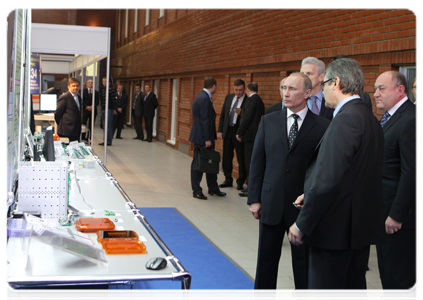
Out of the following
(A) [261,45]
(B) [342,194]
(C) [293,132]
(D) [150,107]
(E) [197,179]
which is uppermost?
(A) [261,45]

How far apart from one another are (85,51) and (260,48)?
124 inches

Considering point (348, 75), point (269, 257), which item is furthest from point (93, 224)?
point (348, 75)

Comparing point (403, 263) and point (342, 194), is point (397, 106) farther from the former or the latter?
point (342, 194)

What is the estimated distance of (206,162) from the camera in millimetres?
6988

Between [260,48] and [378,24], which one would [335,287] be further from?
[260,48]

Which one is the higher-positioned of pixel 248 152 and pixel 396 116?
pixel 396 116

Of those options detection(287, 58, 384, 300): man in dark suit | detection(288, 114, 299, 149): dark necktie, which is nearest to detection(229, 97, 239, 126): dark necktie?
detection(288, 114, 299, 149): dark necktie

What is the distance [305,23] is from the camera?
702 centimetres

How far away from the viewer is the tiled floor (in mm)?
4395

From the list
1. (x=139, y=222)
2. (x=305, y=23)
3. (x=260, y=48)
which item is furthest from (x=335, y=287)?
(x=260, y=48)

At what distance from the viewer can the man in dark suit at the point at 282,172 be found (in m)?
3.06

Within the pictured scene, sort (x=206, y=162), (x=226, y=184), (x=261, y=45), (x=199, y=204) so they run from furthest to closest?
(x=261, y=45), (x=226, y=184), (x=206, y=162), (x=199, y=204)

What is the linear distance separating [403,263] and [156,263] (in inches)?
72.8

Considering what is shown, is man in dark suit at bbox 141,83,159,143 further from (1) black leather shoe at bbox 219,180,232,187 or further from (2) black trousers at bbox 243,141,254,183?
(2) black trousers at bbox 243,141,254,183
